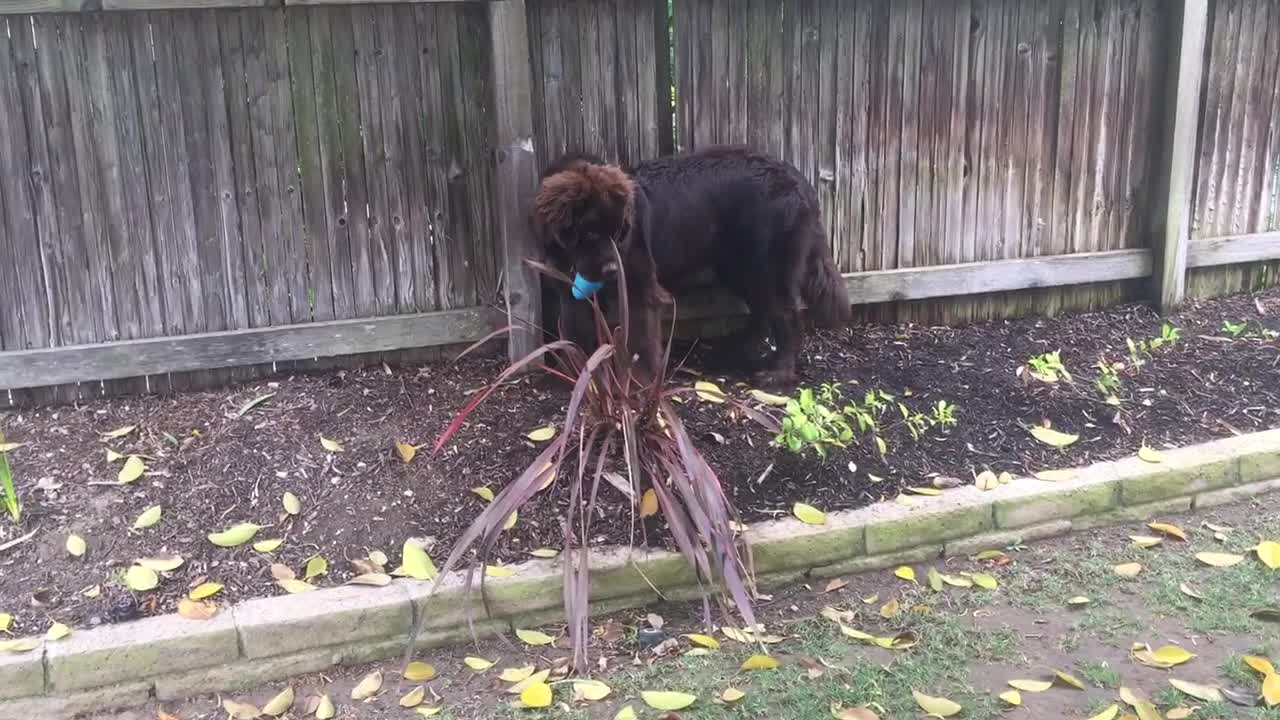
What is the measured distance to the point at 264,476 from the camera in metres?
4.00

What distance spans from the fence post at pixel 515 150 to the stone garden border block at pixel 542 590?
1318 mm

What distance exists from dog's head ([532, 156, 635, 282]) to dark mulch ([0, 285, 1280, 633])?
0.73 metres

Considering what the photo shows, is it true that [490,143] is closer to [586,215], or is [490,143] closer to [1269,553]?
[586,215]

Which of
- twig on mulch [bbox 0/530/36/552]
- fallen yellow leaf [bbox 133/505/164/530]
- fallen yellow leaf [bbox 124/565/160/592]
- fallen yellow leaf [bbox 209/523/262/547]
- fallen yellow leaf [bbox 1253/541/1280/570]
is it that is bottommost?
fallen yellow leaf [bbox 1253/541/1280/570]

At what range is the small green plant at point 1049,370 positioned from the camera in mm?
4961

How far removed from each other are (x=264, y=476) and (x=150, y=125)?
5.66ft

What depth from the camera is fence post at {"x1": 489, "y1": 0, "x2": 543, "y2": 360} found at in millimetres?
4414

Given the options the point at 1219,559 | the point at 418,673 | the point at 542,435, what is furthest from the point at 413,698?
the point at 1219,559

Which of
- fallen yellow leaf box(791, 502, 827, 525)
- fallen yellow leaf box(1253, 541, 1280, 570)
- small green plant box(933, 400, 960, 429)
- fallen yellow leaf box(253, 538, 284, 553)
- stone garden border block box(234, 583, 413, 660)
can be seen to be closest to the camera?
stone garden border block box(234, 583, 413, 660)

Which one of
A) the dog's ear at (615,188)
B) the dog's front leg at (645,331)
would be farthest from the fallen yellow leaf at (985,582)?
the dog's ear at (615,188)

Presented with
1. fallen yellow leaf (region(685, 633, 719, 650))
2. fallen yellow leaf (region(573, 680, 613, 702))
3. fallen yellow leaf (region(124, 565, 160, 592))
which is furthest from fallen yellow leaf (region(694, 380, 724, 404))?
fallen yellow leaf (region(124, 565, 160, 592))

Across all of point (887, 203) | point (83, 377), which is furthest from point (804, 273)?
point (83, 377)

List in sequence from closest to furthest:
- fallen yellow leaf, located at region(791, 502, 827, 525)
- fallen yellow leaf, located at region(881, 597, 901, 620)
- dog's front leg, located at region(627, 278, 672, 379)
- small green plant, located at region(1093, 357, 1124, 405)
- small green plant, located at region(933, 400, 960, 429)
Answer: fallen yellow leaf, located at region(881, 597, 901, 620)
fallen yellow leaf, located at region(791, 502, 827, 525)
dog's front leg, located at region(627, 278, 672, 379)
small green plant, located at region(933, 400, 960, 429)
small green plant, located at region(1093, 357, 1124, 405)

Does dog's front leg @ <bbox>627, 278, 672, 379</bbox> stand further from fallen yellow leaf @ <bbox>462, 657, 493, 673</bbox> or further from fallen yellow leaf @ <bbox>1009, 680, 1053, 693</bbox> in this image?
fallen yellow leaf @ <bbox>1009, 680, 1053, 693</bbox>
